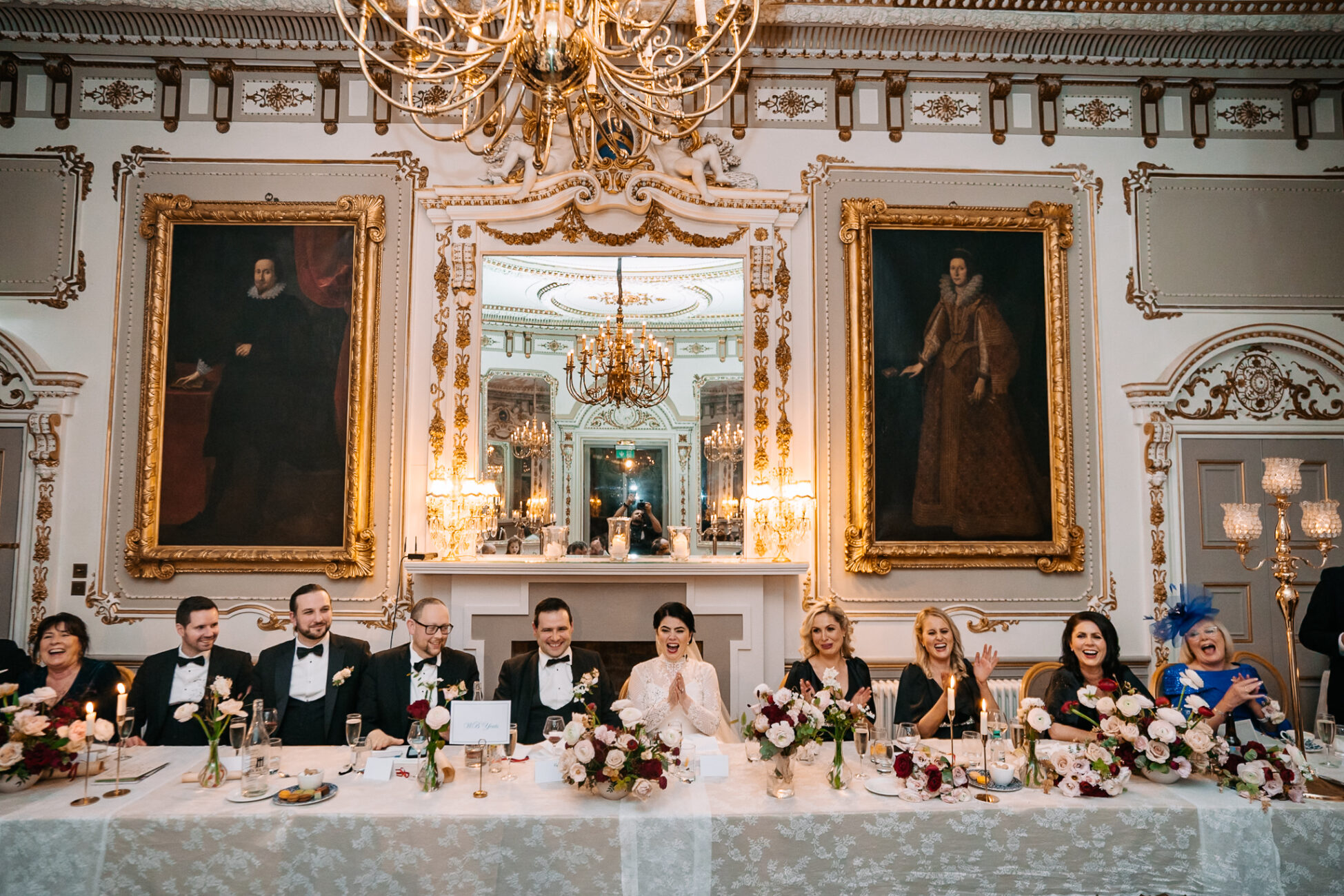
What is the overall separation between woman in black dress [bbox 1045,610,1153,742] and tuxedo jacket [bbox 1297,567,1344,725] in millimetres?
1939

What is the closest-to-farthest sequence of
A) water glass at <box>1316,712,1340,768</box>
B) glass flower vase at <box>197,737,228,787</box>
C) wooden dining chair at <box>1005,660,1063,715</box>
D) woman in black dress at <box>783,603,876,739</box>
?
glass flower vase at <box>197,737,228,787</box>
water glass at <box>1316,712,1340,768</box>
woman in black dress at <box>783,603,876,739</box>
wooden dining chair at <box>1005,660,1063,715</box>

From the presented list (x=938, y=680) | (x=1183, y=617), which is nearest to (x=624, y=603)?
(x=938, y=680)

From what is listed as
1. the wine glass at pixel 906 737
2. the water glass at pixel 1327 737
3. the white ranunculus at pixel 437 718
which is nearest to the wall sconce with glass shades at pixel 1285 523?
the water glass at pixel 1327 737

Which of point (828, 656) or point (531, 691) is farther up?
point (828, 656)

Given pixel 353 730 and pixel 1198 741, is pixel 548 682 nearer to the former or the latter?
pixel 353 730

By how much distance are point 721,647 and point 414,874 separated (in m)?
3.15

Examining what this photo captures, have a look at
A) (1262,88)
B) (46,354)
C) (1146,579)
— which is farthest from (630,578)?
(1262,88)

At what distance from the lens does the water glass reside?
10.9 ft

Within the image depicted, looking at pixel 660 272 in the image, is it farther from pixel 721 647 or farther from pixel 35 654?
pixel 35 654

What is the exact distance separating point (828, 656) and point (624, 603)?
1600mm

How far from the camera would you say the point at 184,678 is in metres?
4.18

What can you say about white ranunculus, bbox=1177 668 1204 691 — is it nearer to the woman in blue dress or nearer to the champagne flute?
the woman in blue dress

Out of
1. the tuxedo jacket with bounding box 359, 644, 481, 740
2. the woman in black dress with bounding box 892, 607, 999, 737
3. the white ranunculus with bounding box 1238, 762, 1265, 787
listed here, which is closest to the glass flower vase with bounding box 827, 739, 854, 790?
the woman in black dress with bounding box 892, 607, 999, 737

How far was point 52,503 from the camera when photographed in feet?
18.8
